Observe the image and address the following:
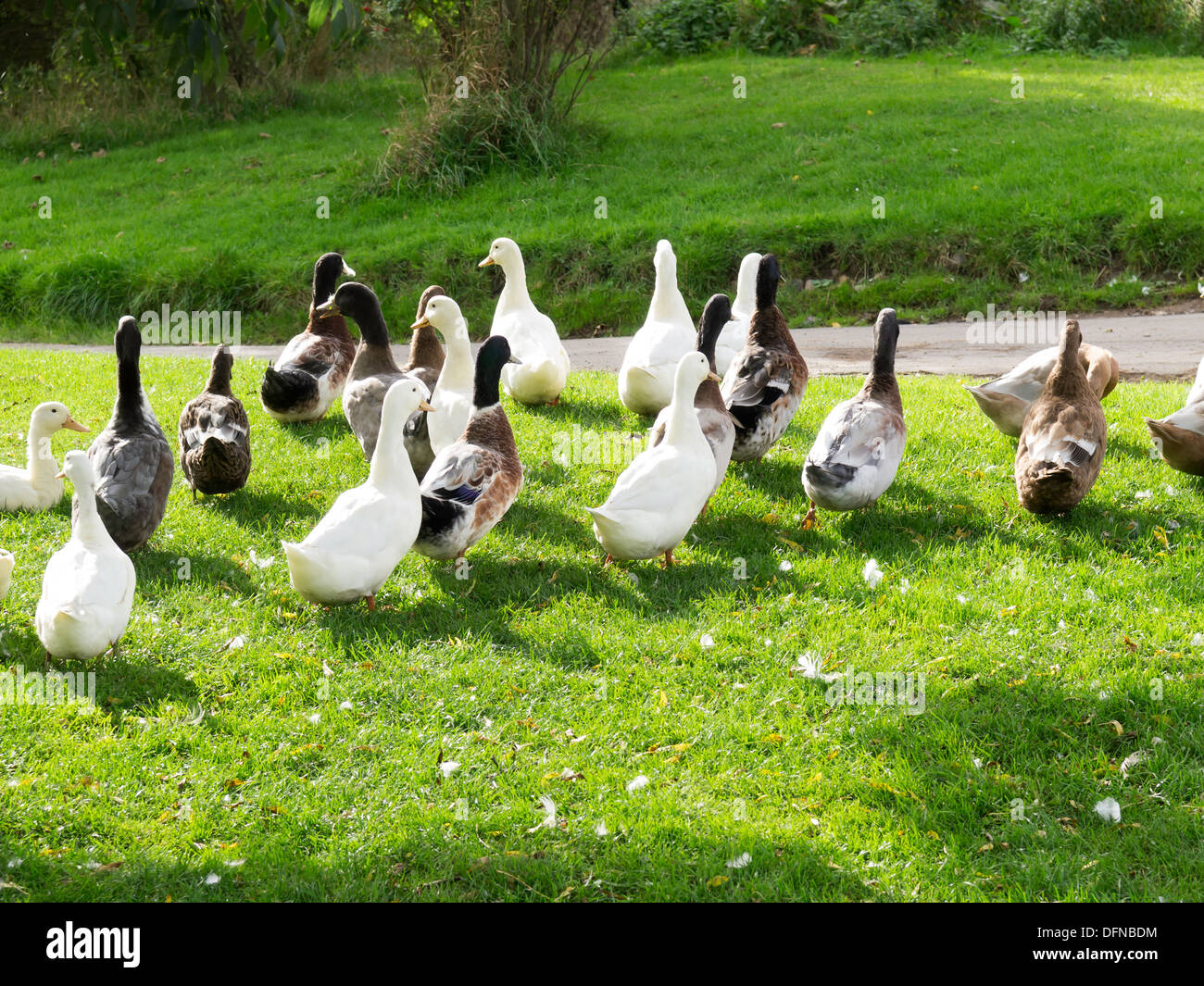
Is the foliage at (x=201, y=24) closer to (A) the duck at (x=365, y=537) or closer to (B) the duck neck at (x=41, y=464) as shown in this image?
(A) the duck at (x=365, y=537)

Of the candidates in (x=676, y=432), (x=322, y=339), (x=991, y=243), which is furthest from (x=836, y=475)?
(x=991, y=243)

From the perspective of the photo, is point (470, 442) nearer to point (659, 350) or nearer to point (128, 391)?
point (128, 391)

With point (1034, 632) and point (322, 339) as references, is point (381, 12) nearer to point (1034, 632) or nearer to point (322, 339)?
point (322, 339)

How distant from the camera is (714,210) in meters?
13.0

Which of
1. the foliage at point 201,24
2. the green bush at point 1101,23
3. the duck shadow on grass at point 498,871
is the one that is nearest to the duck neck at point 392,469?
the foliage at point 201,24

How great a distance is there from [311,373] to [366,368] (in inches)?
33.9

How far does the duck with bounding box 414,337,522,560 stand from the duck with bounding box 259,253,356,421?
2.36 m

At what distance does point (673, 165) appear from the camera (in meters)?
14.8

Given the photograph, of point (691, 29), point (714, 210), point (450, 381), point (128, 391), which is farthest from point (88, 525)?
point (691, 29)

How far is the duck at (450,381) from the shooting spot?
6.70m

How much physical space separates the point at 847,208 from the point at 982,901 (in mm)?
10190

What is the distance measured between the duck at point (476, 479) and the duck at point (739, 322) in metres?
1.99

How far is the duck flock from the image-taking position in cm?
503

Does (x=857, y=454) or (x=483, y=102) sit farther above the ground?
(x=483, y=102)
